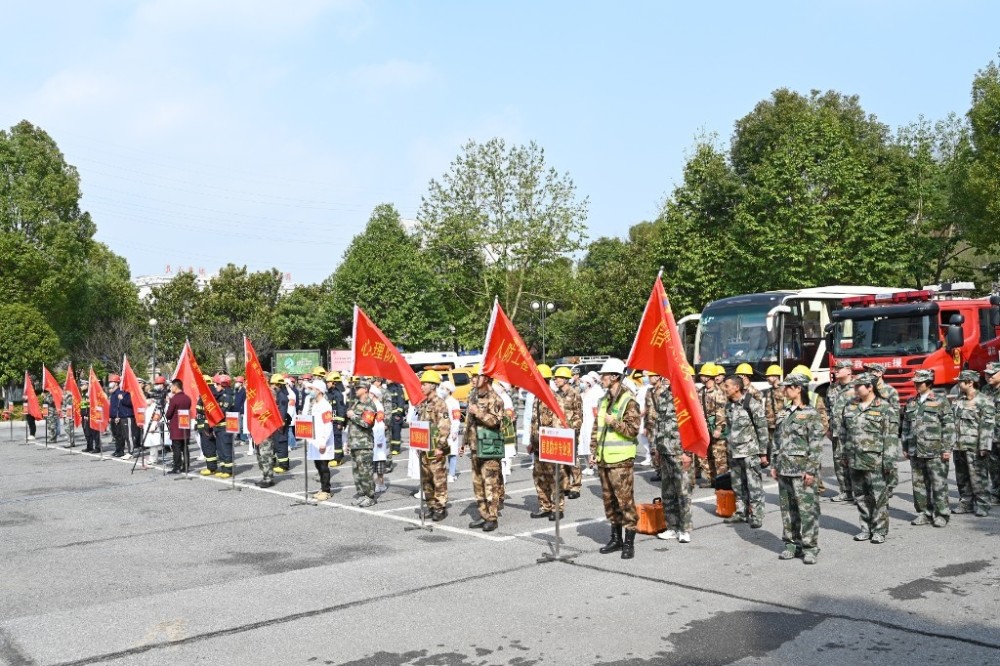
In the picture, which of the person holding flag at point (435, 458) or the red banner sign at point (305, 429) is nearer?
the person holding flag at point (435, 458)

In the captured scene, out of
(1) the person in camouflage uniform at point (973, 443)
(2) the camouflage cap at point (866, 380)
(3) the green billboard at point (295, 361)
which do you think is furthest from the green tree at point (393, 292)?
(2) the camouflage cap at point (866, 380)

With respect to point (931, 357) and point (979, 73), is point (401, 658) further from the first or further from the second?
point (979, 73)

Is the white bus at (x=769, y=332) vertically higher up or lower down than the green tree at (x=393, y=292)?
lower down

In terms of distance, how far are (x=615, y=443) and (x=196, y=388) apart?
35.3ft

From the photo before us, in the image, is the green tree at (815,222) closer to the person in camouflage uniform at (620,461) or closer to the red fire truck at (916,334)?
the red fire truck at (916,334)

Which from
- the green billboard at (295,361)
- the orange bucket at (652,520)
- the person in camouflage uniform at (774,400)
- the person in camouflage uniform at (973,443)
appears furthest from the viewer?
the green billboard at (295,361)

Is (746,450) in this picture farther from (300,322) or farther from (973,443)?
(300,322)

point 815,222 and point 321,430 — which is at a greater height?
point 815,222

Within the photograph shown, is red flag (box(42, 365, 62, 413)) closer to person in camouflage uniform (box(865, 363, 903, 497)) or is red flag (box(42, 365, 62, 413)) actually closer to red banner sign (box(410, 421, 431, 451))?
red banner sign (box(410, 421, 431, 451))

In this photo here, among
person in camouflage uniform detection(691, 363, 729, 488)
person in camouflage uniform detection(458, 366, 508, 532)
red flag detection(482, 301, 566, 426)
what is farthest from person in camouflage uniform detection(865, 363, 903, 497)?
person in camouflage uniform detection(458, 366, 508, 532)

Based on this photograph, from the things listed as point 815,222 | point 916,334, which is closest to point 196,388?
point 916,334

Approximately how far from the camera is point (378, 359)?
1340cm

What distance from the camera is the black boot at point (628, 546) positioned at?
9797 mm

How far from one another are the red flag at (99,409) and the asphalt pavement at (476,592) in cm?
1037
